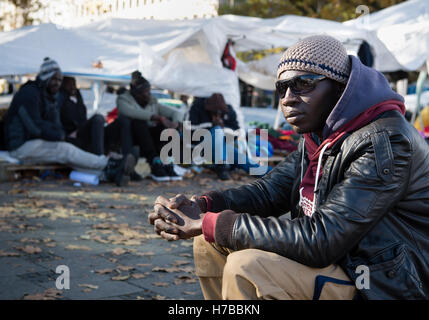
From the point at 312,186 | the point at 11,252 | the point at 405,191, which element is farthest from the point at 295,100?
the point at 11,252

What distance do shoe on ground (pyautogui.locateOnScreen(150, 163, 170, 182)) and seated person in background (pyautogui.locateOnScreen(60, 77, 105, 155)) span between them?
0.95 m

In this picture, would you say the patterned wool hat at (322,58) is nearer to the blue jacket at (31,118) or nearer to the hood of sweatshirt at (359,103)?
the hood of sweatshirt at (359,103)

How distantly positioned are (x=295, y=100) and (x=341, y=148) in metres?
0.31

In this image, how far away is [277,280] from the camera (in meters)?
2.16

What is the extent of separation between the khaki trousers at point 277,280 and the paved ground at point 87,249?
204 cm

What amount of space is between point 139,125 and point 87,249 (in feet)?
16.7

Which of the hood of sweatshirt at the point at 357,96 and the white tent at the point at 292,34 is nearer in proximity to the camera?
the hood of sweatshirt at the point at 357,96

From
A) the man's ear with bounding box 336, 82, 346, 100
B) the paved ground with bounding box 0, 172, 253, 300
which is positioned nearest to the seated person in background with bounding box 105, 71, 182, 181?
the paved ground with bounding box 0, 172, 253, 300

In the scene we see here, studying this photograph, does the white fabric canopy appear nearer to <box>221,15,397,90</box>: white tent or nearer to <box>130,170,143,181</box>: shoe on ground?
<box>221,15,397,90</box>: white tent

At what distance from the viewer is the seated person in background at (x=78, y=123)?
9.94 metres

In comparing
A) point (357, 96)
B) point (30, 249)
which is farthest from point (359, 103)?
point (30, 249)

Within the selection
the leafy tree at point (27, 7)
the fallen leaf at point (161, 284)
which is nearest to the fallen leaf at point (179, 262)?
the fallen leaf at point (161, 284)

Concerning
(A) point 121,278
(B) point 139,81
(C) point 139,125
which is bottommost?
(C) point 139,125

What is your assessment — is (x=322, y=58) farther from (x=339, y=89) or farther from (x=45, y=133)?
(x=45, y=133)
